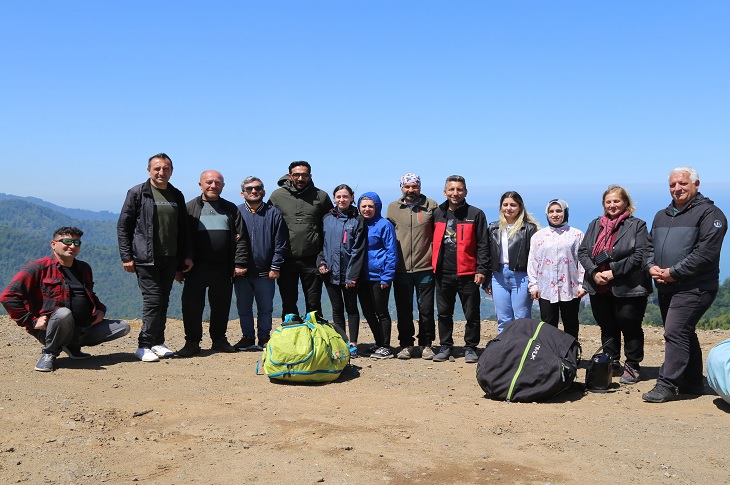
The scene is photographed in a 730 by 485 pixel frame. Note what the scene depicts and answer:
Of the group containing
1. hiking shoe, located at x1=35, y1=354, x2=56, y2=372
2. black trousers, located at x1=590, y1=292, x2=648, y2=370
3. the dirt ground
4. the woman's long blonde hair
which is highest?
the woman's long blonde hair

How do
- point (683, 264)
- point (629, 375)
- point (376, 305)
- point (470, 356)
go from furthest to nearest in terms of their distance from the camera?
1. point (376, 305)
2. point (470, 356)
3. point (629, 375)
4. point (683, 264)

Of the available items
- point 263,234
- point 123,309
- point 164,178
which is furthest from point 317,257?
point 123,309

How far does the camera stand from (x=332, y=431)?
19.1 feet

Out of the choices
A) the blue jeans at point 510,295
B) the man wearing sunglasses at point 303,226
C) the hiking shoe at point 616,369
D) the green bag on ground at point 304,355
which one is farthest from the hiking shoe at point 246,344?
the hiking shoe at point 616,369

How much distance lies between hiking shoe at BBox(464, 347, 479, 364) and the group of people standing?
14mm

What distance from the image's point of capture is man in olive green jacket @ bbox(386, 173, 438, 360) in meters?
8.71

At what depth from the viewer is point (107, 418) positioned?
20.5 ft

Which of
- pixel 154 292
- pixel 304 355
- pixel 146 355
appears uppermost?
pixel 154 292

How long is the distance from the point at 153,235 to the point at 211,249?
759mm

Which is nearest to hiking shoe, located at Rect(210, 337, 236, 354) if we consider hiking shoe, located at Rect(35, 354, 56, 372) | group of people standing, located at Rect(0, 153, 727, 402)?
group of people standing, located at Rect(0, 153, 727, 402)

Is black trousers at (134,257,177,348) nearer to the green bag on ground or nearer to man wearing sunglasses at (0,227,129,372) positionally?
man wearing sunglasses at (0,227,129,372)

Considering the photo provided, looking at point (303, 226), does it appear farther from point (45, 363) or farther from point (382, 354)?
point (45, 363)

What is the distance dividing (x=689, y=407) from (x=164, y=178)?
6.24 metres

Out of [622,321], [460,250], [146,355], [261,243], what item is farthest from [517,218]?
[146,355]
